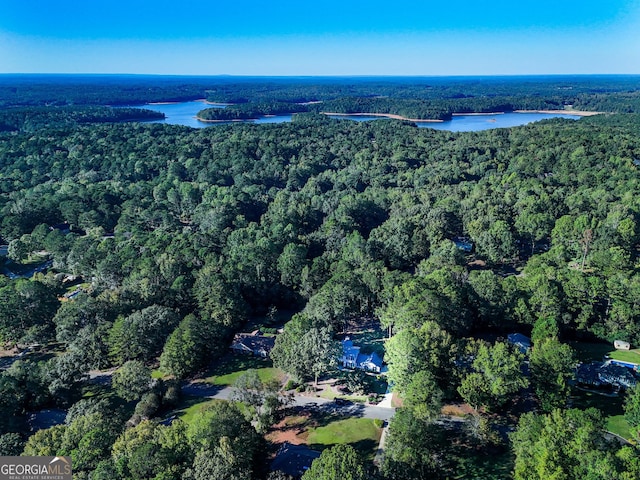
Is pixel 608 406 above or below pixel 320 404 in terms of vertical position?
above

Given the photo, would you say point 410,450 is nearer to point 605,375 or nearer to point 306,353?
point 306,353

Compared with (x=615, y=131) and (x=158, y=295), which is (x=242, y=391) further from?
(x=615, y=131)

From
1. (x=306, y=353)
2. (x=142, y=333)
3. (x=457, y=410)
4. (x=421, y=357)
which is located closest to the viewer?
(x=421, y=357)

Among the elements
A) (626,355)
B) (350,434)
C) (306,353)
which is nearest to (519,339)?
(626,355)

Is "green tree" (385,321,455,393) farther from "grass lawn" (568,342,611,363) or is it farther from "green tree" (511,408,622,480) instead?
"grass lawn" (568,342,611,363)

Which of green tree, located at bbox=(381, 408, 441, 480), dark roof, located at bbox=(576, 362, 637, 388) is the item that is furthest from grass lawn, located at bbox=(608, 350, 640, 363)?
green tree, located at bbox=(381, 408, 441, 480)

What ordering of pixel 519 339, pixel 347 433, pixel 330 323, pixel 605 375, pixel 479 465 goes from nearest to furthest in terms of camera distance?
pixel 479 465 < pixel 347 433 < pixel 605 375 < pixel 519 339 < pixel 330 323

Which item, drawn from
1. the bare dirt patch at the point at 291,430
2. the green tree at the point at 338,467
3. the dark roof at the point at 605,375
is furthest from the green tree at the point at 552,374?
the bare dirt patch at the point at 291,430
